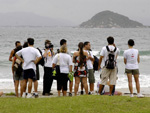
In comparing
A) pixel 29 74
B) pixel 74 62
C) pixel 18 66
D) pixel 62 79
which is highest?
pixel 74 62

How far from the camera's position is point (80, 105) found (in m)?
6.84

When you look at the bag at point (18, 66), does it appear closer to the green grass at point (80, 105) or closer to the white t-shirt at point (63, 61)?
the white t-shirt at point (63, 61)

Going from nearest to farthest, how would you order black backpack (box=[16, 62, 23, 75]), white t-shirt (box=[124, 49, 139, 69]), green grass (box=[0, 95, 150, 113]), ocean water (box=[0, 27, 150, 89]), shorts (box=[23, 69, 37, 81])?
1. green grass (box=[0, 95, 150, 113])
2. shorts (box=[23, 69, 37, 81])
3. white t-shirt (box=[124, 49, 139, 69])
4. black backpack (box=[16, 62, 23, 75])
5. ocean water (box=[0, 27, 150, 89])

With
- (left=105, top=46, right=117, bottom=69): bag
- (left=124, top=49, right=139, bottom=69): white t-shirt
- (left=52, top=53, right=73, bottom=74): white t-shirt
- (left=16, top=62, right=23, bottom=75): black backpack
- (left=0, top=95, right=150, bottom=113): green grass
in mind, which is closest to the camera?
(left=0, top=95, right=150, bottom=113): green grass

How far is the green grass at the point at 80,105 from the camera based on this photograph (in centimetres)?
649

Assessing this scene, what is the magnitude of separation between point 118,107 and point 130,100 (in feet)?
2.26

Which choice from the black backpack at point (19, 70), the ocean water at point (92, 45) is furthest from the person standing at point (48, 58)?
the ocean water at point (92, 45)

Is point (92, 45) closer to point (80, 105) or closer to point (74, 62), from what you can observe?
point (74, 62)

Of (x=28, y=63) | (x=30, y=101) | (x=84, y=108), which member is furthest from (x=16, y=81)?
(x=84, y=108)

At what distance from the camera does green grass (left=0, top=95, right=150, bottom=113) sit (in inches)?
256

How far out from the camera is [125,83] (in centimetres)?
1605

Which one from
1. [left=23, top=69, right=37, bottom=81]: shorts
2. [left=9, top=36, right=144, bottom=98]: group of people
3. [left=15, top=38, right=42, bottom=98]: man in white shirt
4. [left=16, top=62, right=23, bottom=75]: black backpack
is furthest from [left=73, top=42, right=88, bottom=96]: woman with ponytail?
[left=16, top=62, right=23, bottom=75]: black backpack

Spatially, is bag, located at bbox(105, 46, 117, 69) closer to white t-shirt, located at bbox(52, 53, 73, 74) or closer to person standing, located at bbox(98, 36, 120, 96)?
person standing, located at bbox(98, 36, 120, 96)

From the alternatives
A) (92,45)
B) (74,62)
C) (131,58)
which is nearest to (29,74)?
(74,62)
